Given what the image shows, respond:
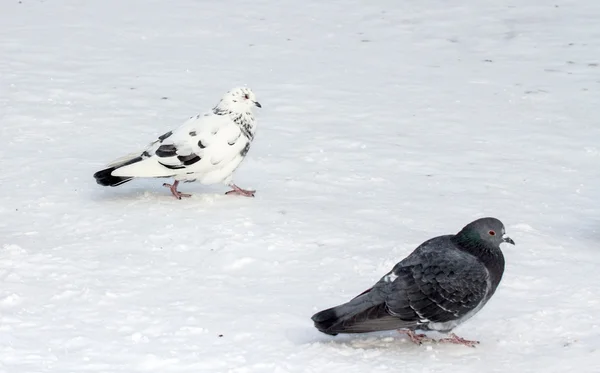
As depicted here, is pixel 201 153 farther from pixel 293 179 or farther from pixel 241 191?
pixel 293 179

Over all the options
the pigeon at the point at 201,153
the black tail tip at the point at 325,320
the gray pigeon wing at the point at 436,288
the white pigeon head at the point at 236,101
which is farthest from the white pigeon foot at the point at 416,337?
the white pigeon head at the point at 236,101

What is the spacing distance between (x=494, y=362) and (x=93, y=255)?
215 cm

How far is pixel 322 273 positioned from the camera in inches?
215

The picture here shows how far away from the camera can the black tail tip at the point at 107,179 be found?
21.0 ft

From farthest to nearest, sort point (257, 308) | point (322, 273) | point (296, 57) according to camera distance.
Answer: point (296, 57) < point (322, 273) < point (257, 308)

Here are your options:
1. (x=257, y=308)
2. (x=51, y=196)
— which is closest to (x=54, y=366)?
(x=257, y=308)

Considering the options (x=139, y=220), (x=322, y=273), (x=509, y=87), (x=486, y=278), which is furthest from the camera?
(x=509, y=87)

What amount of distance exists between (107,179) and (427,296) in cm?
248

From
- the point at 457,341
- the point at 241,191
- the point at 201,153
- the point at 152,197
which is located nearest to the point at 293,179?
the point at 241,191

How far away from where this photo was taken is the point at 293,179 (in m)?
7.04

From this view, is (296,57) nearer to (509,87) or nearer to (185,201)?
(509,87)

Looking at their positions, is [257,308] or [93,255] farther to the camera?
[93,255]

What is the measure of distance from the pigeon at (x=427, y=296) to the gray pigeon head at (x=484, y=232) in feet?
0.09

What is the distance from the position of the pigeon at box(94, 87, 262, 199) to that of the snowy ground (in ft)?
0.55
